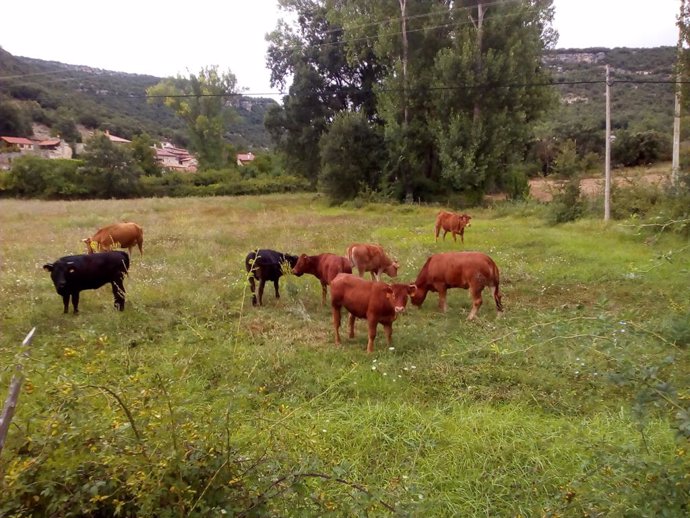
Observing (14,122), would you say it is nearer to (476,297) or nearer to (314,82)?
(314,82)

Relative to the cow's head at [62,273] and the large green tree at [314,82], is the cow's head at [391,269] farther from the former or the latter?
the large green tree at [314,82]

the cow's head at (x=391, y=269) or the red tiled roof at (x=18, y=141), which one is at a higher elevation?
the red tiled roof at (x=18, y=141)

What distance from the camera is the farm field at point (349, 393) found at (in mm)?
2180

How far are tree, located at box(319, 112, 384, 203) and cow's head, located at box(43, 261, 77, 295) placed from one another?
20815 mm

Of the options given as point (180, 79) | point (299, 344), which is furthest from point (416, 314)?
point (180, 79)

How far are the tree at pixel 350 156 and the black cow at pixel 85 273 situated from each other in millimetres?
20355

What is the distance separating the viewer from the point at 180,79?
171ft

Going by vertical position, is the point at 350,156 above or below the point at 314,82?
below

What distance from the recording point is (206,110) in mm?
51594

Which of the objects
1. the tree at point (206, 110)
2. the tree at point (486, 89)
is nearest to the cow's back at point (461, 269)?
the tree at point (486, 89)

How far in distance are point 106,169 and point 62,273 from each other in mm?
35820

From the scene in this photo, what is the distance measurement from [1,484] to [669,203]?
1556 centimetres

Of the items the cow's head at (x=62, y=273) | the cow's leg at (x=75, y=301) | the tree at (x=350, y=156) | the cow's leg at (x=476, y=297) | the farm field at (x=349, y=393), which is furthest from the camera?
the tree at (x=350, y=156)

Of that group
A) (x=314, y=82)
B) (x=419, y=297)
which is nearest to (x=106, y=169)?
(x=314, y=82)
